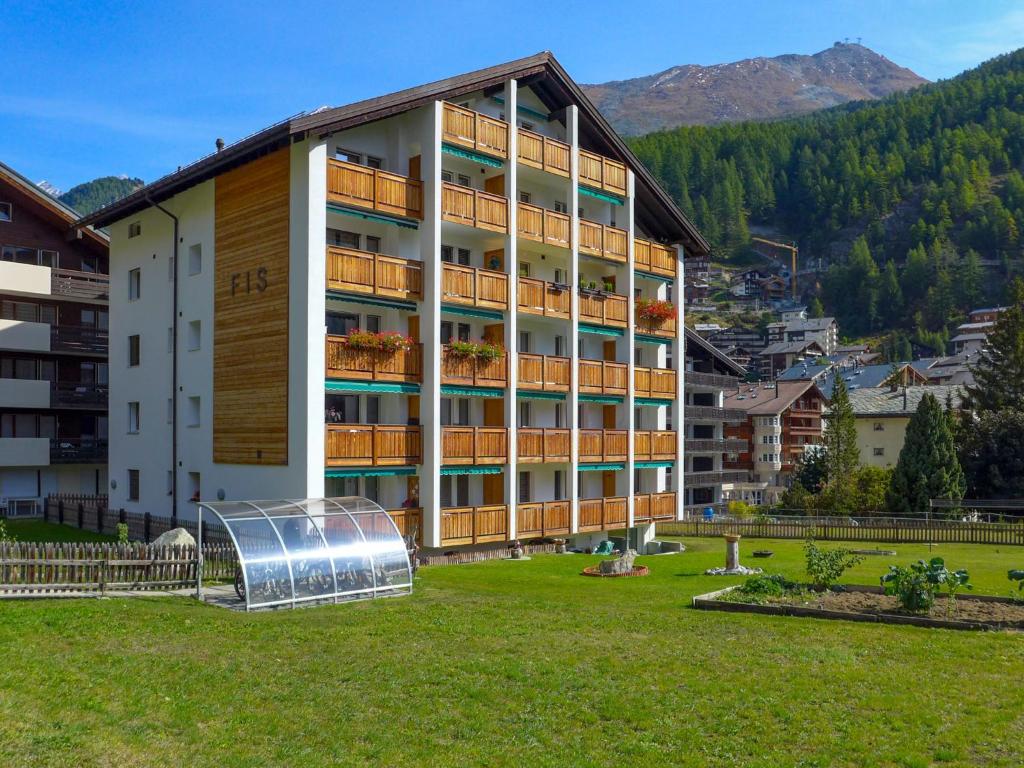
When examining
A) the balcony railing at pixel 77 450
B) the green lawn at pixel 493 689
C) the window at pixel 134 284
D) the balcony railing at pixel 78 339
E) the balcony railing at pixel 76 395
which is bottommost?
the green lawn at pixel 493 689

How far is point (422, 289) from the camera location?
31.3 m

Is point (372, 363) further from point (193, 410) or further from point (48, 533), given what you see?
point (48, 533)

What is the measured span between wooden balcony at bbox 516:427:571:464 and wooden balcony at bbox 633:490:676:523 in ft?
17.6

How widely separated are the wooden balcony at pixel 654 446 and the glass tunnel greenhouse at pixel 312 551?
59.2 ft

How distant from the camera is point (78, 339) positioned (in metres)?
45.6

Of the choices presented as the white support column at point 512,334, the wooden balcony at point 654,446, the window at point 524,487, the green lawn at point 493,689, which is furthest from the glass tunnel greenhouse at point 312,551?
the wooden balcony at point 654,446

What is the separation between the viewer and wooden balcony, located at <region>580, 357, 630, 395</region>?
37125mm

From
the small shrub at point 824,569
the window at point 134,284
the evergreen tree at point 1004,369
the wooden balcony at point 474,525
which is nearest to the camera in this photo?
the small shrub at point 824,569

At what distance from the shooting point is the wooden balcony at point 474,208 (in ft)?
105

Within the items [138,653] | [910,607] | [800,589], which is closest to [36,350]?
[138,653]

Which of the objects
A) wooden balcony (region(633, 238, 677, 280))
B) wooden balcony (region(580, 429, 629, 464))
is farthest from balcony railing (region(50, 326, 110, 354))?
wooden balcony (region(633, 238, 677, 280))

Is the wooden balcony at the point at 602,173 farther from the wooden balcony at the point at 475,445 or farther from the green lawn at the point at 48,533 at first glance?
the green lawn at the point at 48,533

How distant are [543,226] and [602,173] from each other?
4.80 m

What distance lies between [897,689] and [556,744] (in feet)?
16.6
